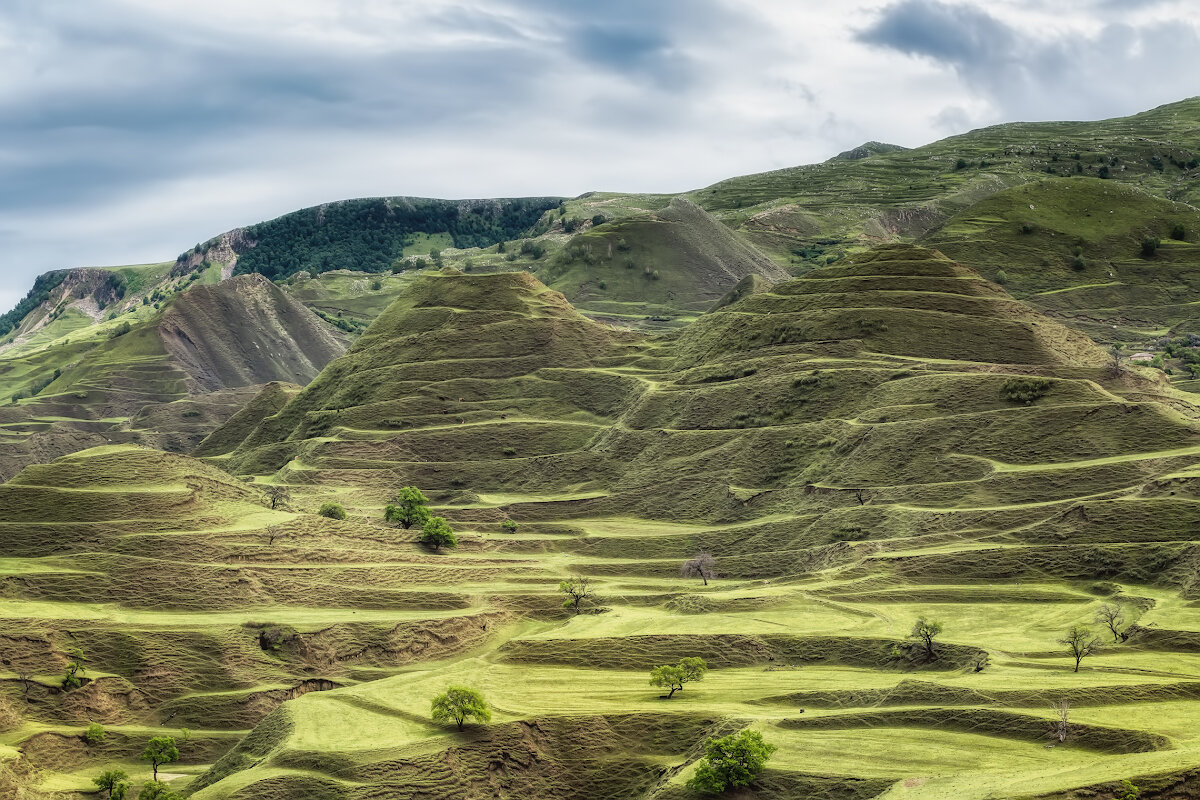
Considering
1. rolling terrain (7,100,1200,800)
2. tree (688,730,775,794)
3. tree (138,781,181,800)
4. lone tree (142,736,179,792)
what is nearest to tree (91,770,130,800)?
tree (138,781,181,800)

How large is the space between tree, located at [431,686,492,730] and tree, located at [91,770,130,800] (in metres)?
15.4

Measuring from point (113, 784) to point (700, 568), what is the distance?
47364 mm

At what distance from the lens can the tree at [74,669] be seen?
253 feet

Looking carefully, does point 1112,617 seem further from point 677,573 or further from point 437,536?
point 437,536

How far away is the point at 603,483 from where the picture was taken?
419ft

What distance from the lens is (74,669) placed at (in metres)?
77.9

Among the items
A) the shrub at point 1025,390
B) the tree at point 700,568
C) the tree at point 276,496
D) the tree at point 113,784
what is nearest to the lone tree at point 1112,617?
the shrub at point 1025,390

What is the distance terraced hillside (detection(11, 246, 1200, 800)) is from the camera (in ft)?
210

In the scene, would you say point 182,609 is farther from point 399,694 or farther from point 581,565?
point 581,565

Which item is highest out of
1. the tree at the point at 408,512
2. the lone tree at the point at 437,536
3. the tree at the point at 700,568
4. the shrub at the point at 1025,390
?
the shrub at the point at 1025,390

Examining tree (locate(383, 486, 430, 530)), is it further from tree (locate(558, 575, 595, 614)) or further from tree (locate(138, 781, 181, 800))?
tree (locate(138, 781, 181, 800))

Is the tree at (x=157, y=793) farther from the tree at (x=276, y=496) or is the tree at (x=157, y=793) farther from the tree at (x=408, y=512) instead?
the tree at (x=408, y=512)

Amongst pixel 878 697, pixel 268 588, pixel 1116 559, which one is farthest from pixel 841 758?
pixel 268 588

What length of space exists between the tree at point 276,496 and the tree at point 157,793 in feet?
149
